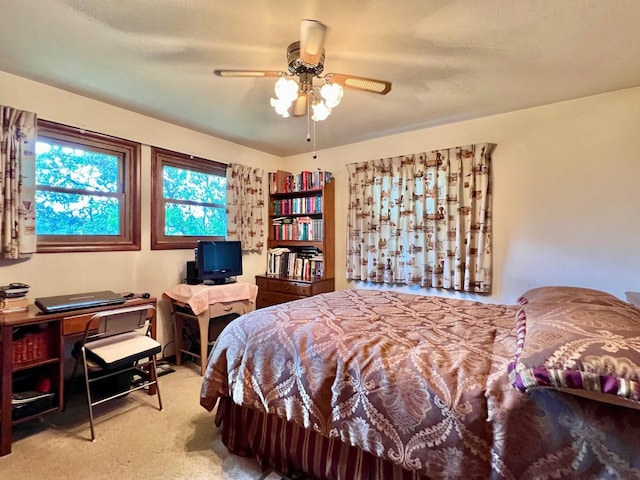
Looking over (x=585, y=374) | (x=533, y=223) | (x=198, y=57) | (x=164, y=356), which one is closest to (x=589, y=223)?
(x=533, y=223)

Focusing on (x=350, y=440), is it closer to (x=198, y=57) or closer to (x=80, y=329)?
(x=80, y=329)

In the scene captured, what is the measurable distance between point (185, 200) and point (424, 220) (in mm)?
2510

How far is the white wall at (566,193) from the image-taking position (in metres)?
2.36

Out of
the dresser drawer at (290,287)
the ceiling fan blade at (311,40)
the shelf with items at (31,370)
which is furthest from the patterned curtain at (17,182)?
the dresser drawer at (290,287)

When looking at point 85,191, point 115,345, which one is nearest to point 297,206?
point 85,191

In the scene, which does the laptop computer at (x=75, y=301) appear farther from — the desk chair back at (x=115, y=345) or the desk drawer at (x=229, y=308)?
the desk drawer at (x=229, y=308)

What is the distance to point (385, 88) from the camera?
1.76m

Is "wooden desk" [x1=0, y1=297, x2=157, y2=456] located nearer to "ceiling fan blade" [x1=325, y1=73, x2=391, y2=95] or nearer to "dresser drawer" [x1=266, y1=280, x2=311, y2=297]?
"dresser drawer" [x1=266, y1=280, x2=311, y2=297]

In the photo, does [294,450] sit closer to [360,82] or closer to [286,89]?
[286,89]

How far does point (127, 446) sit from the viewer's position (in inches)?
70.2

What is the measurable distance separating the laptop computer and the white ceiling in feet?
5.11

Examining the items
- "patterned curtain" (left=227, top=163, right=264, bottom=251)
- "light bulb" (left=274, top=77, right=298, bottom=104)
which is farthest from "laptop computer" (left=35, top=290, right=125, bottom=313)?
"light bulb" (left=274, top=77, right=298, bottom=104)

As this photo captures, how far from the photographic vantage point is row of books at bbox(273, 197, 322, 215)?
12.3 feet

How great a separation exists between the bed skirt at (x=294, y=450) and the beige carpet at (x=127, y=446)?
10 cm
